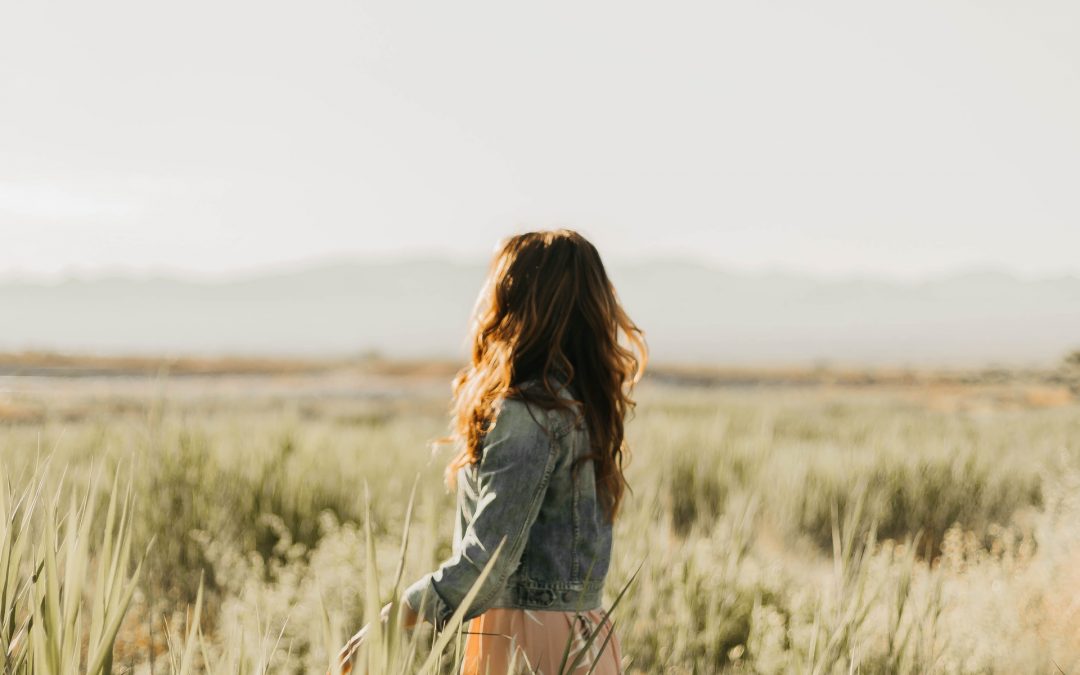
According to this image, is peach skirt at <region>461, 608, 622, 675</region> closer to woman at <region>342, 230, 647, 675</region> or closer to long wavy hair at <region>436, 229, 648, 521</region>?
woman at <region>342, 230, 647, 675</region>

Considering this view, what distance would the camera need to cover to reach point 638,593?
348cm

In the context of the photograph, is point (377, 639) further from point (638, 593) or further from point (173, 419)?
point (173, 419)

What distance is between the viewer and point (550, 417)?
175cm

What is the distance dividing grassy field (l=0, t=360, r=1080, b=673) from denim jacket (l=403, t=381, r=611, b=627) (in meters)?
0.19

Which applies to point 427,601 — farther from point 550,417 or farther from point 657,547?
point 657,547

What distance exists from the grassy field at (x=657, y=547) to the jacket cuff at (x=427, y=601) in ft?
0.59

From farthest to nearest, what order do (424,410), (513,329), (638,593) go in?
(424,410) → (638,593) → (513,329)

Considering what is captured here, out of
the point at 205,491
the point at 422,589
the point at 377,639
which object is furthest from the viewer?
the point at 205,491

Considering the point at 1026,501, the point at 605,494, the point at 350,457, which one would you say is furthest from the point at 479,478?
the point at 1026,501

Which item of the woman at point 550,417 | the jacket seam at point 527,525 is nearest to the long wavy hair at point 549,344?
the woman at point 550,417

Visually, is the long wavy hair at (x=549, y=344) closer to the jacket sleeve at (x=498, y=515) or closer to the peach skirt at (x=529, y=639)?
the jacket sleeve at (x=498, y=515)

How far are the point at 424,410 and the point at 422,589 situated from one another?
16.9 meters

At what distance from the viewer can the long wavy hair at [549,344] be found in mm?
1802

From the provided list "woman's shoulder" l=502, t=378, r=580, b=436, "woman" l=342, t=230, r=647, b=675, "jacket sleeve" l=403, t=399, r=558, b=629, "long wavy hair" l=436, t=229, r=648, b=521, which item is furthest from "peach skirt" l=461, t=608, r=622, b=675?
"woman's shoulder" l=502, t=378, r=580, b=436
